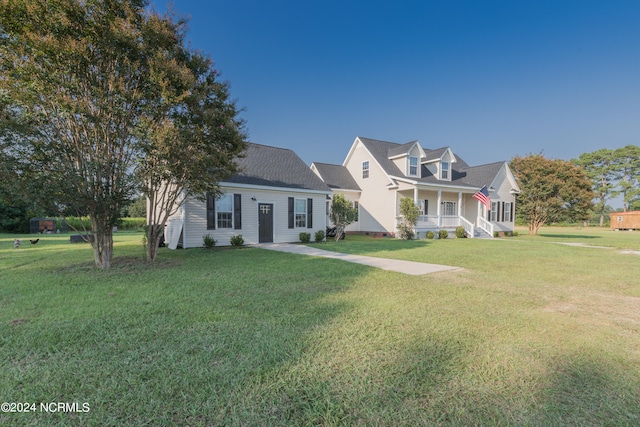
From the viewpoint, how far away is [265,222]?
14164 millimetres

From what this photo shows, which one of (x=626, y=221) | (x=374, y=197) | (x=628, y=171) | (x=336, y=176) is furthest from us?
(x=628, y=171)

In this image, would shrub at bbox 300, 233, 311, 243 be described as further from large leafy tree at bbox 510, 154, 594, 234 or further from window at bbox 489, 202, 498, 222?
large leafy tree at bbox 510, 154, 594, 234

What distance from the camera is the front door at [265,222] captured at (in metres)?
14.0

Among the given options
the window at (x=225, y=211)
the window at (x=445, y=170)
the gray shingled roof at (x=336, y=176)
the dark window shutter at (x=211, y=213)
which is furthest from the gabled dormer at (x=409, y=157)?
the dark window shutter at (x=211, y=213)

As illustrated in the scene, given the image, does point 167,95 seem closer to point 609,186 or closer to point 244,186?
point 244,186

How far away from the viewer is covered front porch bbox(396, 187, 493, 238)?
732 inches

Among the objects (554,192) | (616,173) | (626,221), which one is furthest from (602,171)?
(554,192)

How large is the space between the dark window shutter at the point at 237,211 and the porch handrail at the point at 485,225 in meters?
17.3

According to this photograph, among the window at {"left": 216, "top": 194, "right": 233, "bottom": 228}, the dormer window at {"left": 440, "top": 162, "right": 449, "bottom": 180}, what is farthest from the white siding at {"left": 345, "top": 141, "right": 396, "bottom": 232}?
the window at {"left": 216, "top": 194, "right": 233, "bottom": 228}

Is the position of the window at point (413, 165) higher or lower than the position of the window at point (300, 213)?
higher

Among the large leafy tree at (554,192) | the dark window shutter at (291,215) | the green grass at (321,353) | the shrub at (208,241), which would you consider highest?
the large leafy tree at (554,192)

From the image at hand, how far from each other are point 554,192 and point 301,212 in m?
21.5

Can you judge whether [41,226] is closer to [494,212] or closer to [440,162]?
[440,162]

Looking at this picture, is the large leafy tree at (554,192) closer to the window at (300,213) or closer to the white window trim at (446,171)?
the white window trim at (446,171)
